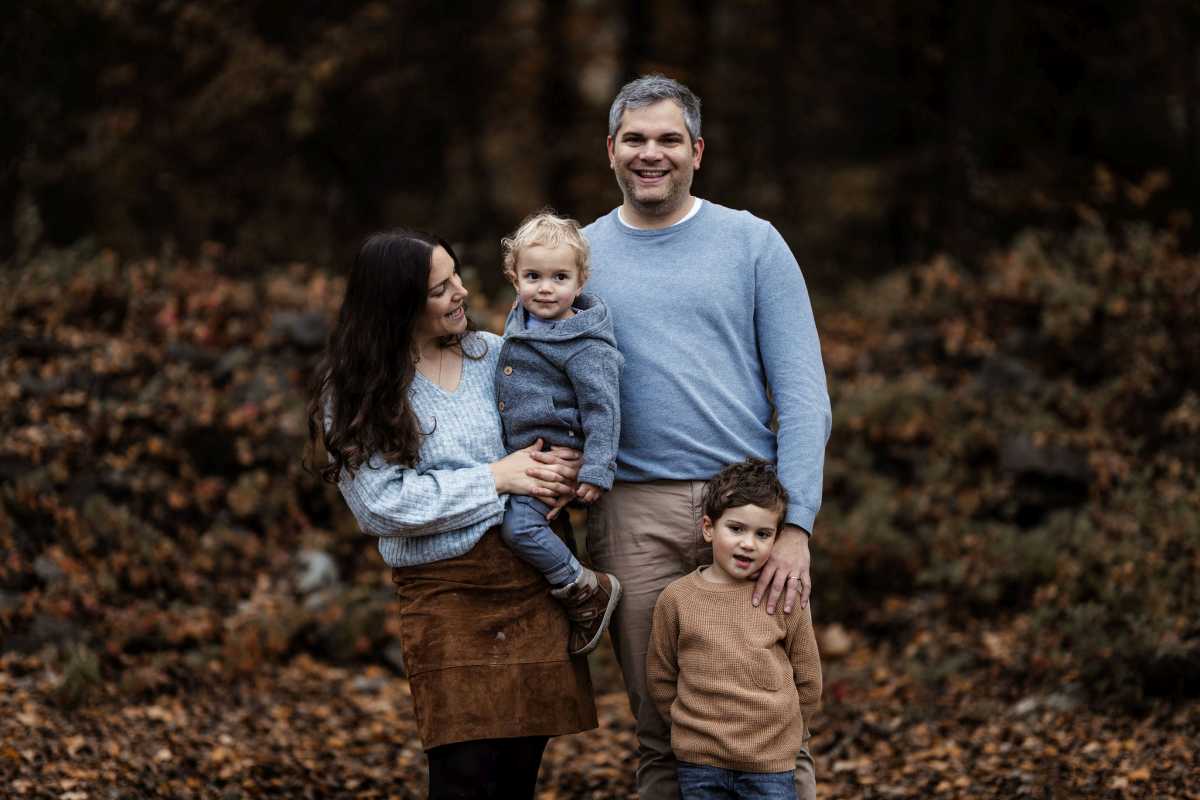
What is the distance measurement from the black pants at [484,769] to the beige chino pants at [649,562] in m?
0.37

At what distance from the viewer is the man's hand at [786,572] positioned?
3.47 meters

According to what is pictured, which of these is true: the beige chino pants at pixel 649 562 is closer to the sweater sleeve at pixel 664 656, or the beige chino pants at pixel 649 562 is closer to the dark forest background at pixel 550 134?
the sweater sleeve at pixel 664 656

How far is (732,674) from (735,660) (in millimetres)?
40

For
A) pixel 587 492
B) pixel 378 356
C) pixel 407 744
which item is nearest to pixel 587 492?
pixel 587 492

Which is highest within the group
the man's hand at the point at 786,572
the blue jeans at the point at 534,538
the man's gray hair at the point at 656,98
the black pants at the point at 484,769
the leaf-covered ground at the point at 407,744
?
the man's gray hair at the point at 656,98

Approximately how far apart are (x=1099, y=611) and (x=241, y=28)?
399 inches

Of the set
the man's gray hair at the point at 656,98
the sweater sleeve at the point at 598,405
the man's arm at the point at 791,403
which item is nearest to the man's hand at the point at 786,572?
the man's arm at the point at 791,403

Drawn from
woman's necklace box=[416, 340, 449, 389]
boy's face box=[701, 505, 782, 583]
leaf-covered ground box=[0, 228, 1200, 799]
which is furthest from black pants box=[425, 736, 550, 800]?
leaf-covered ground box=[0, 228, 1200, 799]

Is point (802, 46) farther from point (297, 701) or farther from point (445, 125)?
point (297, 701)

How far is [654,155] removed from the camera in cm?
354

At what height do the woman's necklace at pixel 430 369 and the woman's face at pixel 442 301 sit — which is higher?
the woman's face at pixel 442 301

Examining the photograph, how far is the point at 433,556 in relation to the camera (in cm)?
342

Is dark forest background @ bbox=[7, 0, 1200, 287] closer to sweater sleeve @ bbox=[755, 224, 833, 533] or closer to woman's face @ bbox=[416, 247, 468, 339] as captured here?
woman's face @ bbox=[416, 247, 468, 339]

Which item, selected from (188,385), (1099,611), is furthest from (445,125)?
(1099,611)
